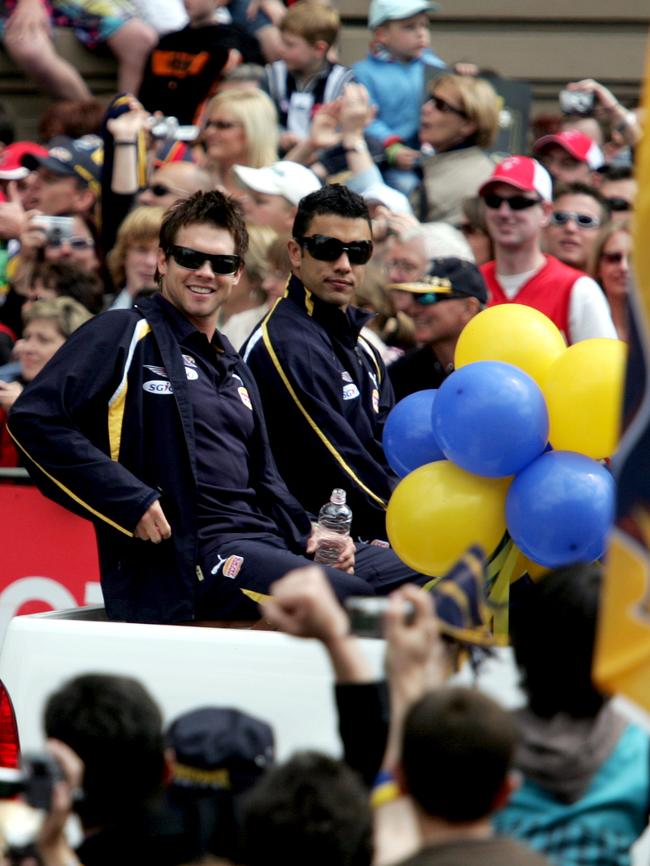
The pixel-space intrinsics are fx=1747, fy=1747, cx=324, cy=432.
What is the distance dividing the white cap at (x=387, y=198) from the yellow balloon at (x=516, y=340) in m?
3.04

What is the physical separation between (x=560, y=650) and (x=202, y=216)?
3199 millimetres

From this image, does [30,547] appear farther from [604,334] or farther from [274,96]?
[274,96]

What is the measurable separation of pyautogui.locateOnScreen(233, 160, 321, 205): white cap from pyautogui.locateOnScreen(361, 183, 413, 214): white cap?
1.55ft

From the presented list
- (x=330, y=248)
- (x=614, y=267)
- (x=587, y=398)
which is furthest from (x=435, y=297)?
(x=587, y=398)

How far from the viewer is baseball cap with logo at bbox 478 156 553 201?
8.05 meters

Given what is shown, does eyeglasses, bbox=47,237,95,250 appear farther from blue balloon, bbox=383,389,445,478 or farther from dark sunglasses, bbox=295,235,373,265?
blue balloon, bbox=383,389,445,478

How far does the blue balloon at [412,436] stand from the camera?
5.95m

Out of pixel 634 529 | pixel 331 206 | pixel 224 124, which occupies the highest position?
A: pixel 634 529

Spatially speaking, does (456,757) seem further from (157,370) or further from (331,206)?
(331,206)

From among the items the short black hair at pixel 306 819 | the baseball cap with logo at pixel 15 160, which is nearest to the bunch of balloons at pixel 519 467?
the short black hair at pixel 306 819

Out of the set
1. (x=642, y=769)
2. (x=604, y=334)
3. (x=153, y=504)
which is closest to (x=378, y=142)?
(x=604, y=334)

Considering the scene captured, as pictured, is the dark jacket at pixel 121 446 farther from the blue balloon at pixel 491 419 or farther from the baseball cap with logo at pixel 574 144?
the baseball cap with logo at pixel 574 144

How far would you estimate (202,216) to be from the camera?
20.4 ft

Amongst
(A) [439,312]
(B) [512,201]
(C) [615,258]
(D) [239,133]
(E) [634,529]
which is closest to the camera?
(E) [634,529]
